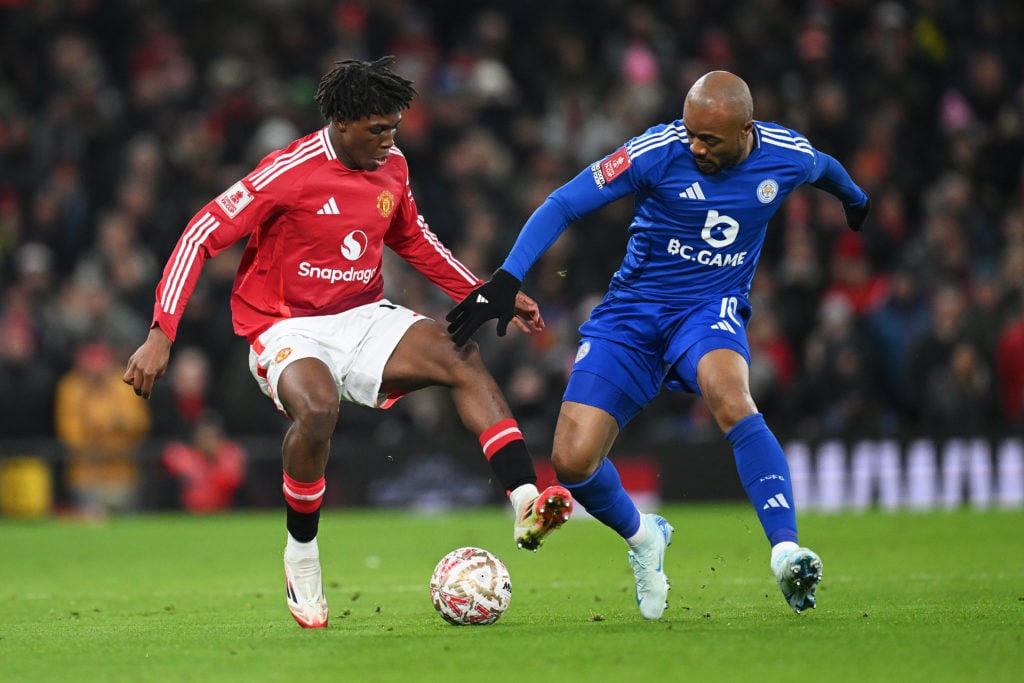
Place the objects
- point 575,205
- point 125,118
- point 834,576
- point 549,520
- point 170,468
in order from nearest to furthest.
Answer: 1. point 549,520
2. point 575,205
3. point 834,576
4. point 170,468
5. point 125,118

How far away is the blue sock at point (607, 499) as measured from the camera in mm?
6980

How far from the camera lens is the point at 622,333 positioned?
7.12 meters

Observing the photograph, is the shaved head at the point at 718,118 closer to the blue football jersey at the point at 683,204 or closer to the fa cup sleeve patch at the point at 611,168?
the blue football jersey at the point at 683,204

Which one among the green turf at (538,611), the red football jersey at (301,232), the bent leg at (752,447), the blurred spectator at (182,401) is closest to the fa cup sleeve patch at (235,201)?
the red football jersey at (301,232)

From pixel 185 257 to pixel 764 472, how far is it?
2572mm

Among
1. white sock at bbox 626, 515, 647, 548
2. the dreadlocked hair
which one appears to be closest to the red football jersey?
the dreadlocked hair

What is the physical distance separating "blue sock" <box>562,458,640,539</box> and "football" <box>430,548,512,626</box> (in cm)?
61

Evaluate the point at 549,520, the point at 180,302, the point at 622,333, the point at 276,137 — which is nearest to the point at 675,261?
the point at 622,333

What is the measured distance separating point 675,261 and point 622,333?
400 mm

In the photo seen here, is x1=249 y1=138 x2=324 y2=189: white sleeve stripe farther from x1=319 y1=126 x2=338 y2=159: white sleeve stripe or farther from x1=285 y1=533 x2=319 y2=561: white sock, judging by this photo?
x1=285 y1=533 x2=319 y2=561: white sock

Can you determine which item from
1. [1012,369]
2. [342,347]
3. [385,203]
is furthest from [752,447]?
[1012,369]

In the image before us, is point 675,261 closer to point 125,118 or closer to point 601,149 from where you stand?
point 601,149

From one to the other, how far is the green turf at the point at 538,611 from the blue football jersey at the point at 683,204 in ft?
3.80

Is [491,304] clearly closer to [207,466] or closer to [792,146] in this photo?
[792,146]
